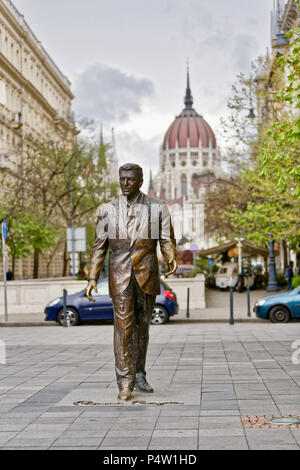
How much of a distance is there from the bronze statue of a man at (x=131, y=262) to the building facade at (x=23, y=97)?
35.9m

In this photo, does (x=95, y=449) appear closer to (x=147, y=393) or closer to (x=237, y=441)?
(x=237, y=441)

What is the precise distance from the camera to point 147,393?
795cm

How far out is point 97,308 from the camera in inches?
800

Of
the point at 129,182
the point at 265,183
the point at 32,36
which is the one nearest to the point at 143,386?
the point at 129,182

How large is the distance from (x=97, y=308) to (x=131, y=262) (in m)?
12.8

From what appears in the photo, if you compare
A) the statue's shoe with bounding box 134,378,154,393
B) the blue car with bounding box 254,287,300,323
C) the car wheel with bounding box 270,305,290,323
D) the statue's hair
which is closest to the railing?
the blue car with bounding box 254,287,300,323

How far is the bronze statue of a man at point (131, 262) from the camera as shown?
7609 mm

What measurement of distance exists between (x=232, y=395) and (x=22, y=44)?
54.2 metres

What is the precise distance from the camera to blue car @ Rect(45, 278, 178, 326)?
2033 cm

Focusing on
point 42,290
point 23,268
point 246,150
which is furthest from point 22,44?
point 42,290

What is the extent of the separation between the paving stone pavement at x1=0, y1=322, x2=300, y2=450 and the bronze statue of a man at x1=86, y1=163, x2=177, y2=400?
43 centimetres

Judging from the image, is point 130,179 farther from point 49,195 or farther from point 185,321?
point 49,195

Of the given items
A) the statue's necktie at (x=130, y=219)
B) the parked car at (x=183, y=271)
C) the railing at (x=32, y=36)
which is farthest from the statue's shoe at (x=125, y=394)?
the railing at (x=32, y=36)

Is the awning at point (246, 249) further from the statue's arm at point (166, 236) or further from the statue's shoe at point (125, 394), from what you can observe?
the statue's shoe at point (125, 394)
